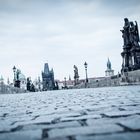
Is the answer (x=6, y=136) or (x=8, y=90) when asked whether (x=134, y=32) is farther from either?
(x=6, y=136)

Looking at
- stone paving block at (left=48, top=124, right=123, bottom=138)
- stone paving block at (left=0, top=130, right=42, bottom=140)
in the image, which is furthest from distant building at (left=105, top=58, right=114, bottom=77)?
stone paving block at (left=0, top=130, right=42, bottom=140)

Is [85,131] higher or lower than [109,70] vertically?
lower

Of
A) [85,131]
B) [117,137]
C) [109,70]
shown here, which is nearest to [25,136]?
[85,131]

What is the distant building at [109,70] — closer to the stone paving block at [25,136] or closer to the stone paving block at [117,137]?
the stone paving block at [25,136]

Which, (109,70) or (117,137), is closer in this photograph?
(117,137)

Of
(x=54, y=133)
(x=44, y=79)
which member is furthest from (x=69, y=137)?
(x=44, y=79)

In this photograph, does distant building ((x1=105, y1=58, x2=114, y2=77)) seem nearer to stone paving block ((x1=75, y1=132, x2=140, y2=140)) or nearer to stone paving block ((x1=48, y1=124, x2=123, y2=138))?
stone paving block ((x1=48, y1=124, x2=123, y2=138))

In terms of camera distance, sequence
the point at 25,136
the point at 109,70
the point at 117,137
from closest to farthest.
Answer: the point at 117,137, the point at 25,136, the point at 109,70

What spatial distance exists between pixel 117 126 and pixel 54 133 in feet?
2.28

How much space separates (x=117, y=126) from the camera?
2.84 metres

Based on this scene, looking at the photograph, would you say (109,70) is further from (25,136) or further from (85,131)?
(25,136)

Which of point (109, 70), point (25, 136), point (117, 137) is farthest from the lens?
point (109, 70)

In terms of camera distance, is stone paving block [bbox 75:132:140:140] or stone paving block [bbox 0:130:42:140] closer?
stone paving block [bbox 75:132:140:140]

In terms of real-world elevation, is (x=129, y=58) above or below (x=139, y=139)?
above
